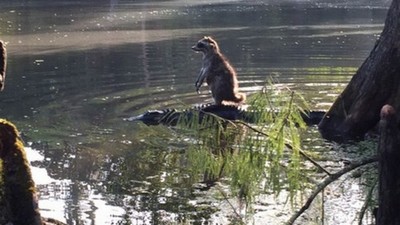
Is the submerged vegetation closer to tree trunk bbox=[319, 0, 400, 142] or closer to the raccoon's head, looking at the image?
tree trunk bbox=[319, 0, 400, 142]

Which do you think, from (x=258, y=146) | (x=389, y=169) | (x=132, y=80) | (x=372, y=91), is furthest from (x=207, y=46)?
(x=389, y=169)

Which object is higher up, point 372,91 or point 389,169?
point 389,169

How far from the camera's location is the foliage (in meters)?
5.61

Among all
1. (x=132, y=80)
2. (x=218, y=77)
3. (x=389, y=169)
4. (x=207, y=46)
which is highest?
(x=207, y=46)

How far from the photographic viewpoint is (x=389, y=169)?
4.61 metres

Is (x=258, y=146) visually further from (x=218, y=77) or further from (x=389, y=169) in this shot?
(x=218, y=77)

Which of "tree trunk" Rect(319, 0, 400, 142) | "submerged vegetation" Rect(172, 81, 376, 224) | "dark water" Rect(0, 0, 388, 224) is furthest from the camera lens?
"tree trunk" Rect(319, 0, 400, 142)

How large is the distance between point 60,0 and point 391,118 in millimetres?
49791

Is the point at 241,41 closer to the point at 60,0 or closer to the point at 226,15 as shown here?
the point at 226,15

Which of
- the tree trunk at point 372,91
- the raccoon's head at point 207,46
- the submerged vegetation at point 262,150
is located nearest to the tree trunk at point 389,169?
the submerged vegetation at point 262,150

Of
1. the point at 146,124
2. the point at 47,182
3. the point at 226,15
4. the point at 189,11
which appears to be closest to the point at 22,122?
the point at 146,124

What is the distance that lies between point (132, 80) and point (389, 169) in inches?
539

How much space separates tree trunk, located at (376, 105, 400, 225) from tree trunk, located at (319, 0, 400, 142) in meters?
6.00

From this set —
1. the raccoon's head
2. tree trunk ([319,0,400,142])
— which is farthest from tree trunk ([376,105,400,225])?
the raccoon's head
